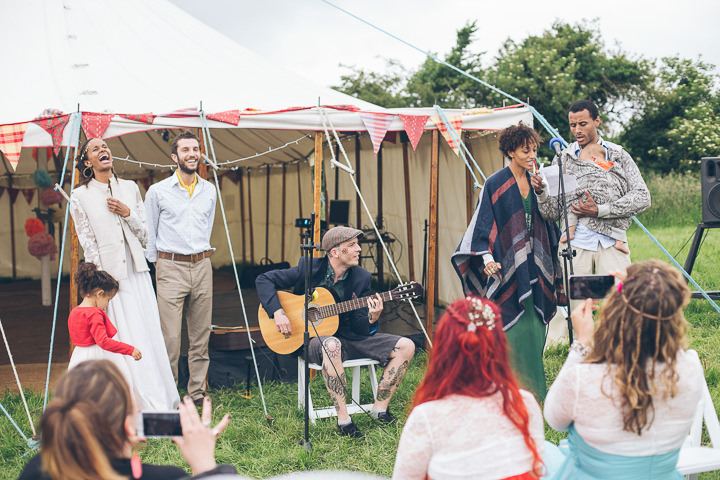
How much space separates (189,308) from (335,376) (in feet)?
3.75

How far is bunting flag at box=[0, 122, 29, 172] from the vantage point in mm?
3752

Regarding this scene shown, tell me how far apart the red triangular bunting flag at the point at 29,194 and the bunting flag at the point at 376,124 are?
22.8 feet

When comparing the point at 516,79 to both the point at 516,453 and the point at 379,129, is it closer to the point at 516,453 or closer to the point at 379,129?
the point at 379,129

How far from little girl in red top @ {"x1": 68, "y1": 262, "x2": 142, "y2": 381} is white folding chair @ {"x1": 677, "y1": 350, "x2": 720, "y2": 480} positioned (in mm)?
2432

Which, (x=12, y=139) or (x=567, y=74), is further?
(x=567, y=74)

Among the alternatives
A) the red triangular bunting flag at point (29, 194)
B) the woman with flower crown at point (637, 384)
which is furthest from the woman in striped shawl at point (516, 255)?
the red triangular bunting flag at point (29, 194)

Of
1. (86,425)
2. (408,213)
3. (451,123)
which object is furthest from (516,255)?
(408,213)

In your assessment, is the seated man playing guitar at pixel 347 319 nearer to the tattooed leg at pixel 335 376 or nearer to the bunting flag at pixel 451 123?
the tattooed leg at pixel 335 376

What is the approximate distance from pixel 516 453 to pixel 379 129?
10.1 ft

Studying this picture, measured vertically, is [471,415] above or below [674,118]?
below

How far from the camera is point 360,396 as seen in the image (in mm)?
4031

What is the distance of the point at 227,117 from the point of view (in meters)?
4.06

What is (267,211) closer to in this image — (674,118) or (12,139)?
(12,139)

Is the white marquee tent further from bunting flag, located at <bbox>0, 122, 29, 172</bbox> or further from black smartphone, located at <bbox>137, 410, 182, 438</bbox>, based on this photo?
black smartphone, located at <bbox>137, 410, 182, 438</bbox>
